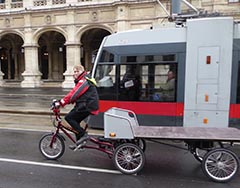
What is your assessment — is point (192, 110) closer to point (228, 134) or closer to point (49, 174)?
point (228, 134)

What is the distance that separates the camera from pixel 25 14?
24.3m

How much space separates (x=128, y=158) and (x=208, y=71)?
11.8 ft

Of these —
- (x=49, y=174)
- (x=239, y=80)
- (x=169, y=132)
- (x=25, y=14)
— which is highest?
(x=25, y=14)

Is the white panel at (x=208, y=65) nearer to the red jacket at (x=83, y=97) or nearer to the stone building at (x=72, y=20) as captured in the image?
the red jacket at (x=83, y=97)

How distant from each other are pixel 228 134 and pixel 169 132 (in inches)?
39.0

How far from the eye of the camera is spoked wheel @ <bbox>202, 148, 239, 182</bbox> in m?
4.13

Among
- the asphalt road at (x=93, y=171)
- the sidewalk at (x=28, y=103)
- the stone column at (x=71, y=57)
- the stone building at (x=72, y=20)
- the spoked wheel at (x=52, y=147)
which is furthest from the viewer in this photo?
the stone column at (x=71, y=57)

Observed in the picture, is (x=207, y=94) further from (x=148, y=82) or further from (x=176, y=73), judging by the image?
(x=148, y=82)

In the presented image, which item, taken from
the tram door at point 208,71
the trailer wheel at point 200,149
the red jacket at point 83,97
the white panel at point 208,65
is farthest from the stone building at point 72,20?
the trailer wheel at point 200,149

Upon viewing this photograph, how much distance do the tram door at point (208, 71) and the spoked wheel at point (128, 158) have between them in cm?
297

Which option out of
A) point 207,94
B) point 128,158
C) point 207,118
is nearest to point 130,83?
point 207,94

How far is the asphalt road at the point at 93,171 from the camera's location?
13.5ft

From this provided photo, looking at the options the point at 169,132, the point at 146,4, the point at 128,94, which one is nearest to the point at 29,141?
the point at 128,94

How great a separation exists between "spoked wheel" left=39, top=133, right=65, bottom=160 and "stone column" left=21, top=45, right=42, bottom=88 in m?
20.8
